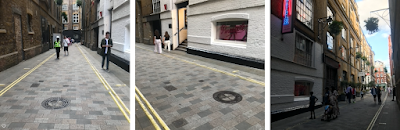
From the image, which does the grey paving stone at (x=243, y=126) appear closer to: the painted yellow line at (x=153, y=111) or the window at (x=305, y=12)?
the painted yellow line at (x=153, y=111)

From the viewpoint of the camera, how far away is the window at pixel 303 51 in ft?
2.45

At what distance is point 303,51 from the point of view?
0.75 meters

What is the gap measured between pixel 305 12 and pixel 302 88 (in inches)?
11.8

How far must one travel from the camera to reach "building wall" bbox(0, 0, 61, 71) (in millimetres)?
1044

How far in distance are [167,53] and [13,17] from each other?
0.89m

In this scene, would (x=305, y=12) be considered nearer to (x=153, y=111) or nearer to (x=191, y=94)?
(x=191, y=94)

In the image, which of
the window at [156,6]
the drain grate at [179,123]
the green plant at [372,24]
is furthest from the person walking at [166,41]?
the green plant at [372,24]

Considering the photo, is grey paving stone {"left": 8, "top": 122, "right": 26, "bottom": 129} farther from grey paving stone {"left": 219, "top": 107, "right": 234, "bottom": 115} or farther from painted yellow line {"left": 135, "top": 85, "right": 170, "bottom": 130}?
grey paving stone {"left": 219, "top": 107, "right": 234, "bottom": 115}

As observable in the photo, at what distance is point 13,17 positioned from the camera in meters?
1.11

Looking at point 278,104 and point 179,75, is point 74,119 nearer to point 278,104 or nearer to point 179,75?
point 179,75

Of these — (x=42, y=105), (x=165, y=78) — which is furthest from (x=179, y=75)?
(x=42, y=105)

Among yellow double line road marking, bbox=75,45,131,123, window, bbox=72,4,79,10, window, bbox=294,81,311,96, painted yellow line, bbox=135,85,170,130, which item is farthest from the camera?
window, bbox=72,4,79,10

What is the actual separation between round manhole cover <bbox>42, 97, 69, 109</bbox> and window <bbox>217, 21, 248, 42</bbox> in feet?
3.17

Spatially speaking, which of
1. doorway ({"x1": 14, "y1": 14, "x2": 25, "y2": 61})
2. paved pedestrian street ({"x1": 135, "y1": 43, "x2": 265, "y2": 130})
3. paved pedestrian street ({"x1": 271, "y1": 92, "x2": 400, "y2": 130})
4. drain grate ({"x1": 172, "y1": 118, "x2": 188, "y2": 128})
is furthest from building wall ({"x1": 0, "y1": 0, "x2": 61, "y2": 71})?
paved pedestrian street ({"x1": 271, "y1": 92, "x2": 400, "y2": 130})
